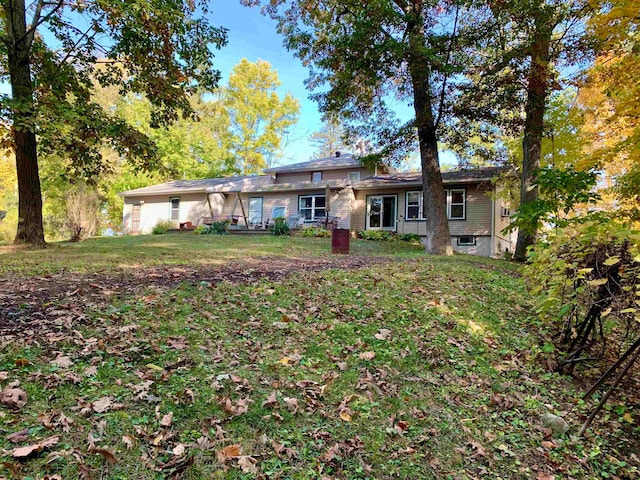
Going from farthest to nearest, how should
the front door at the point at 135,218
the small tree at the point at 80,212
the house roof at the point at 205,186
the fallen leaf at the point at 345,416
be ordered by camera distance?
the front door at the point at 135,218 < the house roof at the point at 205,186 < the small tree at the point at 80,212 < the fallen leaf at the point at 345,416

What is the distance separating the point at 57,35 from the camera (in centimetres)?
941

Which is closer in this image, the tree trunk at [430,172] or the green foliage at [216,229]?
the tree trunk at [430,172]

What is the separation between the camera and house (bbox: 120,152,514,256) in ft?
55.9

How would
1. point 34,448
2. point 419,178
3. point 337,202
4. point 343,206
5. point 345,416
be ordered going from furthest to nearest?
point 337,202 → point 343,206 → point 419,178 → point 345,416 → point 34,448

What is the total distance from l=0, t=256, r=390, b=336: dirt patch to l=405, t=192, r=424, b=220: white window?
37.3ft

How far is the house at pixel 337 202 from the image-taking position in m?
17.0

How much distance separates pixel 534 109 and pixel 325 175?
1254cm

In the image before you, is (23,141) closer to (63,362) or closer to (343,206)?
(63,362)

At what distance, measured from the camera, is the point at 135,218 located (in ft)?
85.4

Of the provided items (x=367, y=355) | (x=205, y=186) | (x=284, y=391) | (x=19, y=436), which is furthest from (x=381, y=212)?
(x=19, y=436)

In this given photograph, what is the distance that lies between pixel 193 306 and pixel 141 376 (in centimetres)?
160

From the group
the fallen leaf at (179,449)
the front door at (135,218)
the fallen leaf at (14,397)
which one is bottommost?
the fallen leaf at (179,449)

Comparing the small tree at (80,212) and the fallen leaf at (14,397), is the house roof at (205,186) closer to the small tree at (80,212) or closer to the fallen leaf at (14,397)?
the small tree at (80,212)

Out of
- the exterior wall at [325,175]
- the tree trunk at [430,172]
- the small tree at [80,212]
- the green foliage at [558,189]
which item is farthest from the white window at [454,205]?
the small tree at [80,212]
